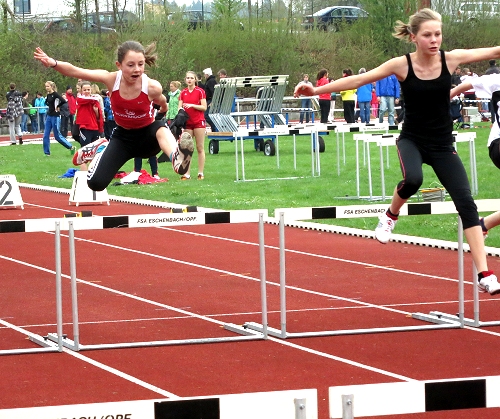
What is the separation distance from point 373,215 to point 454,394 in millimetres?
3992

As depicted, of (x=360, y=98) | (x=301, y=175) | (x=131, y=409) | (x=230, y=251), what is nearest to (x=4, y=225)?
(x=131, y=409)

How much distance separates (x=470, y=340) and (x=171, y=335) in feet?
6.83

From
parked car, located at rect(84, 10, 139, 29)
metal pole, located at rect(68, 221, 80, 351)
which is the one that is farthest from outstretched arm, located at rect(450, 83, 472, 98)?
parked car, located at rect(84, 10, 139, 29)

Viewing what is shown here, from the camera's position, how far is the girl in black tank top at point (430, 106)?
642 centimetres

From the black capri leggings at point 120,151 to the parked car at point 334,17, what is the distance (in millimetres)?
47271

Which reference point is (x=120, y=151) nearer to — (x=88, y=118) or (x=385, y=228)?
(x=385, y=228)

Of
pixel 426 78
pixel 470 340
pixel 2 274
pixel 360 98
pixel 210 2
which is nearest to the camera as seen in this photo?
pixel 426 78

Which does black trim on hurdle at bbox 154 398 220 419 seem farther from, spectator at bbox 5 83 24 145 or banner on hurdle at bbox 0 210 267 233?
spectator at bbox 5 83 24 145

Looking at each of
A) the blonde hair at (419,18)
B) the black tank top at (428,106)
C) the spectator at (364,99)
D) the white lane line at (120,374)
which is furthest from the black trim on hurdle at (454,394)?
the spectator at (364,99)

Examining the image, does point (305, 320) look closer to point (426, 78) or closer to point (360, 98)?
point (426, 78)

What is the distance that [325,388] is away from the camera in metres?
5.98

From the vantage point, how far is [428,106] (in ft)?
21.1

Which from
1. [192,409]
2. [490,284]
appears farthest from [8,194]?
[192,409]

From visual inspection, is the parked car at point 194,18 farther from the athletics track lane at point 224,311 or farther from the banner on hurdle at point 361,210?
the banner on hurdle at point 361,210
